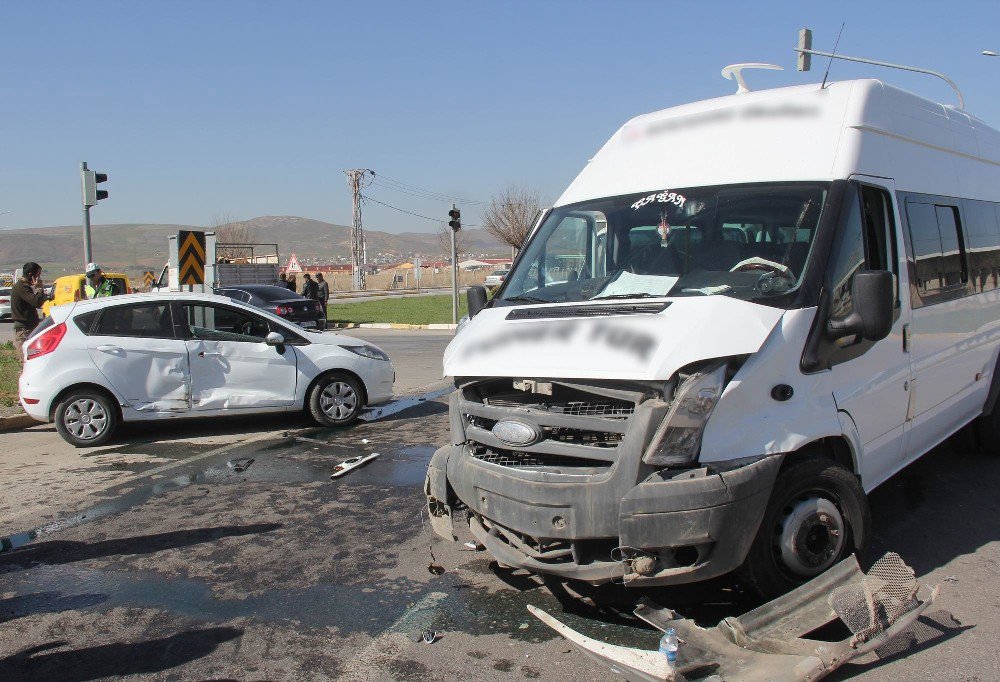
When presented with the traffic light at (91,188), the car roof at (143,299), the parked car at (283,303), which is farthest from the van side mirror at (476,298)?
the parked car at (283,303)

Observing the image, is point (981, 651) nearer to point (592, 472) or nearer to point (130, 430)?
point (592, 472)

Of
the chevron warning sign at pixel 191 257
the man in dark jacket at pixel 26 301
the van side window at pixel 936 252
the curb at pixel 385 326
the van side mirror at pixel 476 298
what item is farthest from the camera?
the curb at pixel 385 326

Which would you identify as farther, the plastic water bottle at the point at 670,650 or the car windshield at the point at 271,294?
the car windshield at the point at 271,294

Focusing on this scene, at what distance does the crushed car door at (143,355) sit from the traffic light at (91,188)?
6257mm

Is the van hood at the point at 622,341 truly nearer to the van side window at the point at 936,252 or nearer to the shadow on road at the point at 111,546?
the van side window at the point at 936,252

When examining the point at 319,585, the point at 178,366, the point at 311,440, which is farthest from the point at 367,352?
the point at 319,585

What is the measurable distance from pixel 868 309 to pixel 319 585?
131 inches

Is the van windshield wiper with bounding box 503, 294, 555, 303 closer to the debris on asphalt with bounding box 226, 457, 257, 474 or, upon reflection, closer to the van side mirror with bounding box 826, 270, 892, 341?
the van side mirror with bounding box 826, 270, 892, 341

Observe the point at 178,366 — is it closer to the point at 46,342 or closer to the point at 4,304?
the point at 46,342

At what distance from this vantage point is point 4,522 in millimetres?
6277

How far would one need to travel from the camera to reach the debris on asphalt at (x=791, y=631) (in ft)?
11.8

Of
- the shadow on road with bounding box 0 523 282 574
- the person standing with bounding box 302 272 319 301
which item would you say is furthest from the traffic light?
the person standing with bounding box 302 272 319 301

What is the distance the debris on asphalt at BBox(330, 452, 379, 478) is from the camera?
24.6ft

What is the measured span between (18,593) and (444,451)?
2548 millimetres
